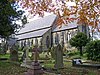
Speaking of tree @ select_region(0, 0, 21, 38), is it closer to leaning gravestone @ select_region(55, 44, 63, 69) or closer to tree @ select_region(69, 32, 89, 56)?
leaning gravestone @ select_region(55, 44, 63, 69)

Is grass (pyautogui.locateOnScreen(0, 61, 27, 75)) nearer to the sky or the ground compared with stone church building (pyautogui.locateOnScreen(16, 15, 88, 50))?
nearer to the ground

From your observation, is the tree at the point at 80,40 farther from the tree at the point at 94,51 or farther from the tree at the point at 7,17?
the tree at the point at 7,17

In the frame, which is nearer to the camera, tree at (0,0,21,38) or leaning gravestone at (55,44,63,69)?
leaning gravestone at (55,44,63,69)

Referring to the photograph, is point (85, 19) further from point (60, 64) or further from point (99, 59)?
point (99, 59)

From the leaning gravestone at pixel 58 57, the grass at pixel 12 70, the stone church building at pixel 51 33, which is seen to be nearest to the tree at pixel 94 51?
the leaning gravestone at pixel 58 57

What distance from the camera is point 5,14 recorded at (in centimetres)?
1916

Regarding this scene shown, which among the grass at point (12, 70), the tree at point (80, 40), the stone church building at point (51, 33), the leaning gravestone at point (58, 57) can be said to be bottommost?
the grass at point (12, 70)

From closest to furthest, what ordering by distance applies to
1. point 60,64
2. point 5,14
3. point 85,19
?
point 85,19
point 60,64
point 5,14

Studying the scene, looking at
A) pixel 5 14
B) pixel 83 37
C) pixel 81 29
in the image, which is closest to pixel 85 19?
pixel 5 14

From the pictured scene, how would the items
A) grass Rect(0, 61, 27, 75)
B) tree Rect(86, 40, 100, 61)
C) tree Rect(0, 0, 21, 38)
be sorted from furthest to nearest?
1. tree Rect(86, 40, 100, 61)
2. tree Rect(0, 0, 21, 38)
3. grass Rect(0, 61, 27, 75)

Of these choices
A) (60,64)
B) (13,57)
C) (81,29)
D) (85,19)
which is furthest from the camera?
(81,29)

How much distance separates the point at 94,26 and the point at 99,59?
1473 centimetres

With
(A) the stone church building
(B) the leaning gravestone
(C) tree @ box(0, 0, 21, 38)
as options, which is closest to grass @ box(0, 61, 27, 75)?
(B) the leaning gravestone

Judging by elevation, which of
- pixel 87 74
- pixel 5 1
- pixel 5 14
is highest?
pixel 5 1
